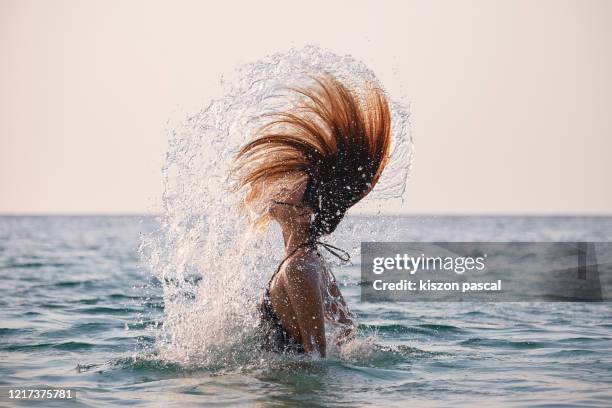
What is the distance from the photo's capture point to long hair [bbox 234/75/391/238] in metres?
7.41

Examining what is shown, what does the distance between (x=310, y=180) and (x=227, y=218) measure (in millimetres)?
1151

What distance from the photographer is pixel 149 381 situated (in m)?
7.88

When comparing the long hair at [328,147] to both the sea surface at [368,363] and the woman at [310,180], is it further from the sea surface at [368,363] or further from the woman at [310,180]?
the sea surface at [368,363]

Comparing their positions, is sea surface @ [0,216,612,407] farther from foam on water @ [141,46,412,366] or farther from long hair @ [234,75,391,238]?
long hair @ [234,75,391,238]

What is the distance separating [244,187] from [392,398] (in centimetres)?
212

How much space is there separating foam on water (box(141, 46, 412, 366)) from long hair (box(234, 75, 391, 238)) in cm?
14

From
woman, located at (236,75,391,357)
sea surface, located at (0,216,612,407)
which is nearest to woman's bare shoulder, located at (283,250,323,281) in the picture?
woman, located at (236,75,391,357)

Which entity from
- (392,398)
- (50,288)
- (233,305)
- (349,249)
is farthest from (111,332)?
(50,288)

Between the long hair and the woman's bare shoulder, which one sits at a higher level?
the long hair

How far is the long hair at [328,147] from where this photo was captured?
741cm

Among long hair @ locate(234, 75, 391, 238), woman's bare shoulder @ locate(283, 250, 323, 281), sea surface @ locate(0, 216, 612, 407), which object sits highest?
long hair @ locate(234, 75, 391, 238)

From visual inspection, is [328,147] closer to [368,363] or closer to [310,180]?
[310,180]

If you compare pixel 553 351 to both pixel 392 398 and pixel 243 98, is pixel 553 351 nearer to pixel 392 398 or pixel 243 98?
pixel 392 398

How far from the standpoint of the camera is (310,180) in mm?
7418
